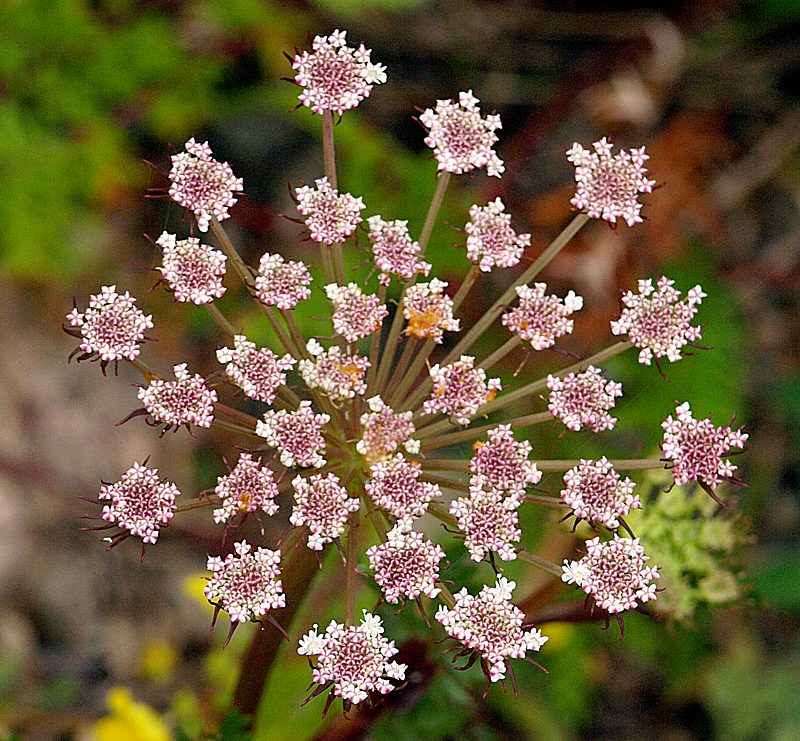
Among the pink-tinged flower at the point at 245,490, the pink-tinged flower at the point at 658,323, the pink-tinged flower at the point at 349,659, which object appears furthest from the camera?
the pink-tinged flower at the point at 658,323

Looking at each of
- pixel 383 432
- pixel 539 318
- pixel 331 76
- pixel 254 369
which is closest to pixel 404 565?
pixel 383 432

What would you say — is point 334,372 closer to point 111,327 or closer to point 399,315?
point 399,315

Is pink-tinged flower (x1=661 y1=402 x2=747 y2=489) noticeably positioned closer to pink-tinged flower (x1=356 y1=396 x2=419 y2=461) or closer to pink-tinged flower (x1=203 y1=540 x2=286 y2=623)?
pink-tinged flower (x1=356 y1=396 x2=419 y2=461)

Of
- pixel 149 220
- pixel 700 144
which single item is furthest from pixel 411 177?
pixel 700 144

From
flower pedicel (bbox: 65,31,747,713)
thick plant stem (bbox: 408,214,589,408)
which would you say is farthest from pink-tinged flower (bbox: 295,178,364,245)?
thick plant stem (bbox: 408,214,589,408)

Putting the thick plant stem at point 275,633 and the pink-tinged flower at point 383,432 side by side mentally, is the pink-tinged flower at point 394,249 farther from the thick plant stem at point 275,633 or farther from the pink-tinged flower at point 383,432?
the thick plant stem at point 275,633

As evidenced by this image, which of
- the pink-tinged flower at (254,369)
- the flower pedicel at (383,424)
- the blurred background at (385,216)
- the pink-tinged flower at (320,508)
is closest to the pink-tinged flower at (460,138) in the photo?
the flower pedicel at (383,424)
